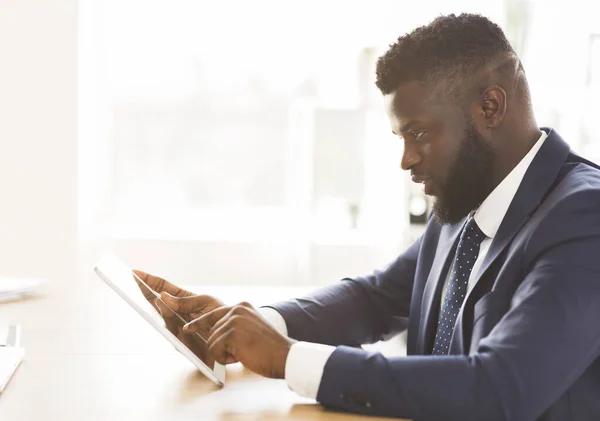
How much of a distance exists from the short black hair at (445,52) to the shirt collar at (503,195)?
7.5 inches

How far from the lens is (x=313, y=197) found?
4230 mm

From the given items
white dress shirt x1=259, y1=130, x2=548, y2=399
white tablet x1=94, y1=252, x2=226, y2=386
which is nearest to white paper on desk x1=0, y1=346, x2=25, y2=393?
white tablet x1=94, y1=252, x2=226, y2=386

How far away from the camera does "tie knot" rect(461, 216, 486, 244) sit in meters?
1.54

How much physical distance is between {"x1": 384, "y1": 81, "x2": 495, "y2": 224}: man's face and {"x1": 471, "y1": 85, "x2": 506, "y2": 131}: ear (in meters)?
0.02

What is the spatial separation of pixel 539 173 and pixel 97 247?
307 cm

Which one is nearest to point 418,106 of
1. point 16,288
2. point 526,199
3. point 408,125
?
point 408,125

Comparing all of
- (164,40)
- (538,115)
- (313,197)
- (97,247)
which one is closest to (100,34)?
(164,40)

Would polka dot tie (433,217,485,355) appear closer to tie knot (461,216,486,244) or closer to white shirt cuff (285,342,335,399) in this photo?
tie knot (461,216,486,244)

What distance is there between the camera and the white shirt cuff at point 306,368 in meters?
1.19

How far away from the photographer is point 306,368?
120 centimetres

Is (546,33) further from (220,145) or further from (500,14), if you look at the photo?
(220,145)

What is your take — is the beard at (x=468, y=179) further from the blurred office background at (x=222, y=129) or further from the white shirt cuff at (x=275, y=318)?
the blurred office background at (x=222, y=129)

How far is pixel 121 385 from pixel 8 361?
217 mm

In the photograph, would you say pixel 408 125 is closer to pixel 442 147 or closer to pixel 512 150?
pixel 442 147
